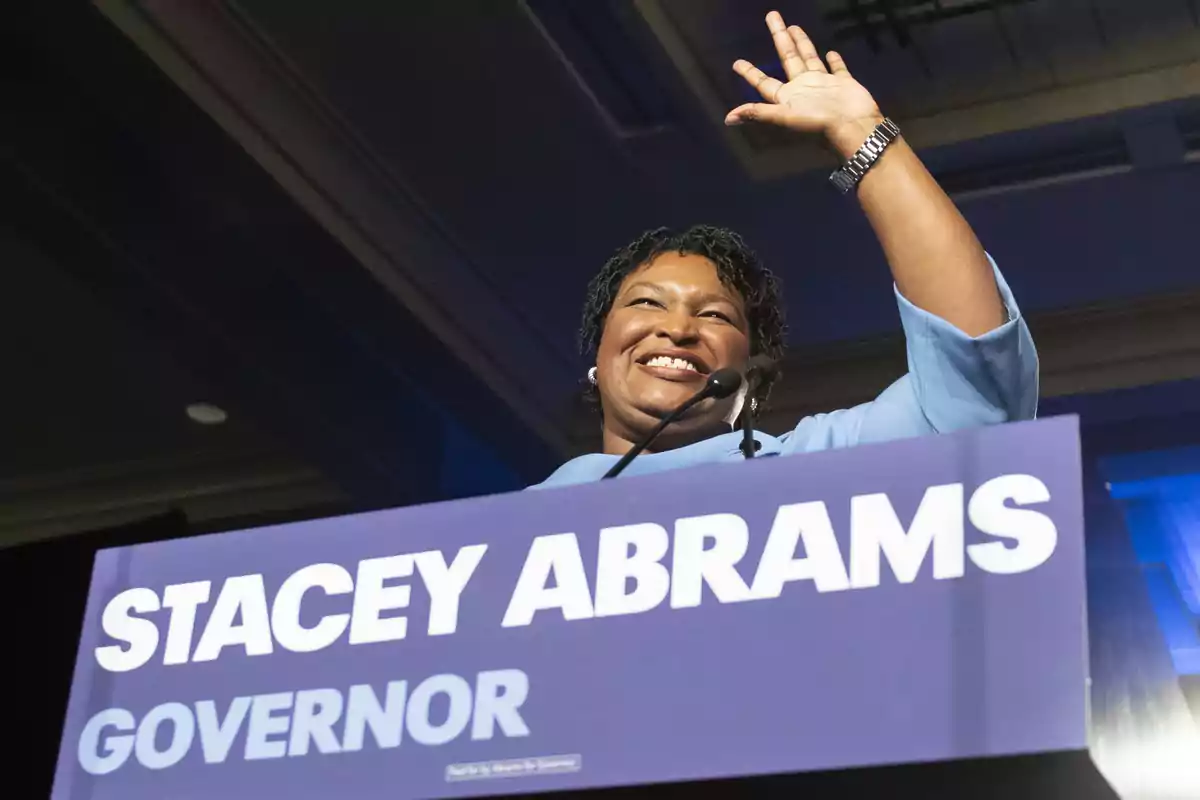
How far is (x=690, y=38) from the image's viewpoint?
2.96 m

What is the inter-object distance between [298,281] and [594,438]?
3.34 feet

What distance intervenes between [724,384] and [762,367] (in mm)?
243

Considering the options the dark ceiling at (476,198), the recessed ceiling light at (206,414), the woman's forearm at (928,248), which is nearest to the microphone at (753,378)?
the woman's forearm at (928,248)

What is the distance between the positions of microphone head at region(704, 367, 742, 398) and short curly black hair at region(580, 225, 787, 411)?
0.34 metres

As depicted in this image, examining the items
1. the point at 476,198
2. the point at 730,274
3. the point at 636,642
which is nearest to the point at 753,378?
the point at 730,274

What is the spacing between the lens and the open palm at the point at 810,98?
108cm

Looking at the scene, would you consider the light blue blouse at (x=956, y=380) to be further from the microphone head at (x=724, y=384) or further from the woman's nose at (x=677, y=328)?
the woman's nose at (x=677, y=328)

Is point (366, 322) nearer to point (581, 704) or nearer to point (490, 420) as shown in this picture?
point (490, 420)

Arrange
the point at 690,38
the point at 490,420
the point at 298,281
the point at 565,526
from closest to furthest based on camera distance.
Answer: the point at 565,526, the point at 690,38, the point at 298,281, the point at 490,420

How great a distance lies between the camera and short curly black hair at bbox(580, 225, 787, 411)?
1.35 metres

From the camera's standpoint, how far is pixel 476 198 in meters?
3.43

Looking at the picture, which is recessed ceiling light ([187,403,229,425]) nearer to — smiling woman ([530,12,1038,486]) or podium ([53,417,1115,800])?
smiling woman ([530,12,1038,486])

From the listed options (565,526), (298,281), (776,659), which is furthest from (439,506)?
(298,281)

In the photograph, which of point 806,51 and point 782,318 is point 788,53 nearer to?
point 806,51
